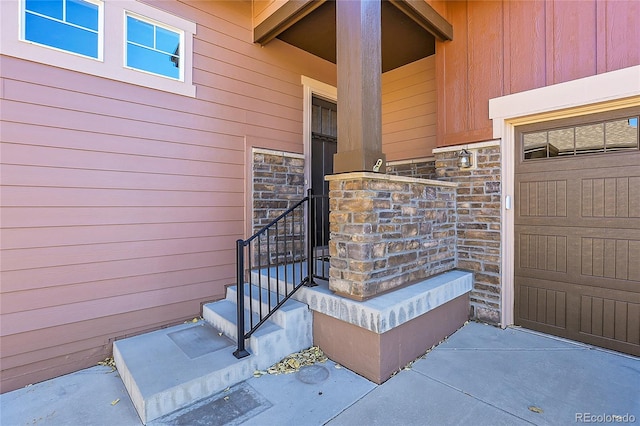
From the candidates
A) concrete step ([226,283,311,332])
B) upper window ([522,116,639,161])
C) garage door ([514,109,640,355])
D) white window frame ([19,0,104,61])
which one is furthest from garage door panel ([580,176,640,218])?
white window frame ([19,0,104,61])

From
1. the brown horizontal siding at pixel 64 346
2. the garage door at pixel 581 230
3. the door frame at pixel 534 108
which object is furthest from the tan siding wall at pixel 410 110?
the brown horizontal siding at pixel 64 346

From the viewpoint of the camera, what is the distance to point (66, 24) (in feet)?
8.12

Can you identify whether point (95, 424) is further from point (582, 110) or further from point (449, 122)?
point (582, 110)

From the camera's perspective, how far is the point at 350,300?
7.95 feet

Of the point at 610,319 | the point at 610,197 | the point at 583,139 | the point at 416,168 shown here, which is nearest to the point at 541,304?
the point at 610,319

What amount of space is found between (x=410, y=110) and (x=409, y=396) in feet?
11.7

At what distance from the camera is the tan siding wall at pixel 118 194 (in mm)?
2299

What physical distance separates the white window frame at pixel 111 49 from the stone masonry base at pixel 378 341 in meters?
2.59

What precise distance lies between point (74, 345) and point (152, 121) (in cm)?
200

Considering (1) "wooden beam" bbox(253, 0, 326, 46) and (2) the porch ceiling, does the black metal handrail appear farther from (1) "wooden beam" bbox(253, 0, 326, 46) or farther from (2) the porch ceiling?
(2) the porch ceiling

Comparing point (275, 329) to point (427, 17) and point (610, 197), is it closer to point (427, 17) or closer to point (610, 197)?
point (610, 197)

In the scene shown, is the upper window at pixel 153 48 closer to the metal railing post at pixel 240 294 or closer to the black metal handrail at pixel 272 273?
the black metal handrail at pixel 272 273

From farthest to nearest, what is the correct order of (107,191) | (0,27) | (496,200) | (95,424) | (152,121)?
(496,200)
(152,121)
(107,191)
(0,27)
(95,424)

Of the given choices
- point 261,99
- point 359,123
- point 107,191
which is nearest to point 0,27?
point 107,191
